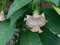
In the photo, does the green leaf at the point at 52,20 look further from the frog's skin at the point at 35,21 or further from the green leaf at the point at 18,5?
the green leaf at the point at 18,5

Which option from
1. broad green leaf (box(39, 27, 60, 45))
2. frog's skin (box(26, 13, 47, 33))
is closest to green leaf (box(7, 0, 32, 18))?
frog's skin (box(26, 13, 47, 33))

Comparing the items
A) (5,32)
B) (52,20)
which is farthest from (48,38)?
(5,32)

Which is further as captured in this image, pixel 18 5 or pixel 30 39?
pixel 30 39

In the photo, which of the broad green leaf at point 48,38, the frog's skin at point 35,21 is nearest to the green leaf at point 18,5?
the frog's skin at point 35,21

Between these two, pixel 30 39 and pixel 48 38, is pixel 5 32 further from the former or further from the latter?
pixel 48 38

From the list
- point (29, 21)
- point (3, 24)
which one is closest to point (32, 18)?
point (29, 21)

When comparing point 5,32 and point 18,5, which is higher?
point 18,5
